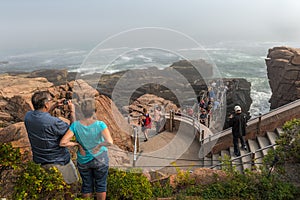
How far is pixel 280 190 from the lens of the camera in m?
4.91

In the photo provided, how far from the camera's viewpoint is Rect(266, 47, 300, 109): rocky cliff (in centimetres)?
2400

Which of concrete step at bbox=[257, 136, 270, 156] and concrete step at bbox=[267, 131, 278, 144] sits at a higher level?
concrete step at bbox=[267, 131, 278, 144]

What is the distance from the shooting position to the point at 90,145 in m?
3.57

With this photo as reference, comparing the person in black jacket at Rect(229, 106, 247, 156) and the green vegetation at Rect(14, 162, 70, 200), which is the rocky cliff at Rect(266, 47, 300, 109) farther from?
the green vegetation at Rect(14, 162, 70, 200)

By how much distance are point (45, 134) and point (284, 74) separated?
2692 centimetres

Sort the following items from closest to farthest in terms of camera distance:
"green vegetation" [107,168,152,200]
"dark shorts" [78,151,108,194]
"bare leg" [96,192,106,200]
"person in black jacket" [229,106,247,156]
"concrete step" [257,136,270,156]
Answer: "dark shorts" [78,151,108,194] → "bare leg" [96,192,106,200] → "green vegetation" [107,168,152,200] → "person in black jacket" [229,106,247,156] → "concrete step" [257,136,270,156]

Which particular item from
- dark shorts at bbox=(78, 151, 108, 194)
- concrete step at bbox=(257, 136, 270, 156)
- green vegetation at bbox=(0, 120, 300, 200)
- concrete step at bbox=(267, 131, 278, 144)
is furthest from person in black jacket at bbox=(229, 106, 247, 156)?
dark shorts at bbox=(78, 151, 108, 194)

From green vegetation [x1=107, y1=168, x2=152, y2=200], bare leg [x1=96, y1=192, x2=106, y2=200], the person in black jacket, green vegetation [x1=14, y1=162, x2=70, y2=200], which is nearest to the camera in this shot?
green vegetation [x1=14, y1=162, x2=70, y2=200]

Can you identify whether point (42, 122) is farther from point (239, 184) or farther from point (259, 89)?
point (259, 89)

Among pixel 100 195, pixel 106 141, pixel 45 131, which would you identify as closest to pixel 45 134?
pixel 45 131

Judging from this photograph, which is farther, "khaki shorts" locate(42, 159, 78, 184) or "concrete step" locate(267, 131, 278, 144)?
"concrete step" locate(267, 131, 278, 144)

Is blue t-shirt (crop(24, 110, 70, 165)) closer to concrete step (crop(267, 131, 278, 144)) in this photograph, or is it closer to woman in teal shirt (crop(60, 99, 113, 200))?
woman in teal shirt (crop(60, 99, 113, 200))

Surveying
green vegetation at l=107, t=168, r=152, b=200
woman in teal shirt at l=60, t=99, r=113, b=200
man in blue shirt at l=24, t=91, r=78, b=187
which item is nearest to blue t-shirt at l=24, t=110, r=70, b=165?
man in blue shirt at l=24, t=91, r=78, b=187

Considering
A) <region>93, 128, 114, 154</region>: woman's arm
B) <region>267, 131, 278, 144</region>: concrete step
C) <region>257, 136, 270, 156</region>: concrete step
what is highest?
<region>93, 128, 114, 154</region>: woman's arm
